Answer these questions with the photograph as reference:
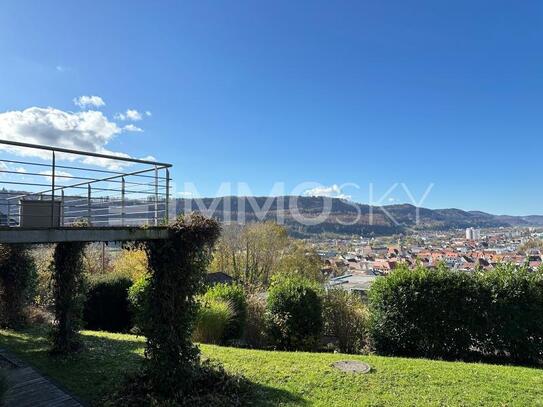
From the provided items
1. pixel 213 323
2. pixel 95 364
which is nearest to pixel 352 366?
pixel 213 323

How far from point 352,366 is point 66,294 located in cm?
601

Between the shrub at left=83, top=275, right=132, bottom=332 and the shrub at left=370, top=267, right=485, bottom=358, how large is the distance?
8494mm

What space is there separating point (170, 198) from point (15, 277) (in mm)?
8216

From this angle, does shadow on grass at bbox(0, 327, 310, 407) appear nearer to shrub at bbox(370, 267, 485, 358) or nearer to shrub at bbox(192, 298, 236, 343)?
shrub at bbox(192, 298, 236, 343)

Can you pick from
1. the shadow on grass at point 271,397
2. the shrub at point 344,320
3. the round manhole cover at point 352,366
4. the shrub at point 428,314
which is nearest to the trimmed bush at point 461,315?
the shrub at point 428,314

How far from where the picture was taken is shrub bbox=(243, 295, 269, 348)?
11843mm

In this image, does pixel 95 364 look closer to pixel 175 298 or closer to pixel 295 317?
pixel 175 298

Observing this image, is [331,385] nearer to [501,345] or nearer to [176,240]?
[176,240]

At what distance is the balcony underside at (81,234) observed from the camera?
4.87m

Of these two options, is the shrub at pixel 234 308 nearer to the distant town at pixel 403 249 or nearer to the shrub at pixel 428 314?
the shrub at pixel 428 314

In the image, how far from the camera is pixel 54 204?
5.45 meters

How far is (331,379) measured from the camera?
6.70 meters

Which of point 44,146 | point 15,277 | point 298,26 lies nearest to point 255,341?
point 15,277

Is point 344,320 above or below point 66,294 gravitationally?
below
